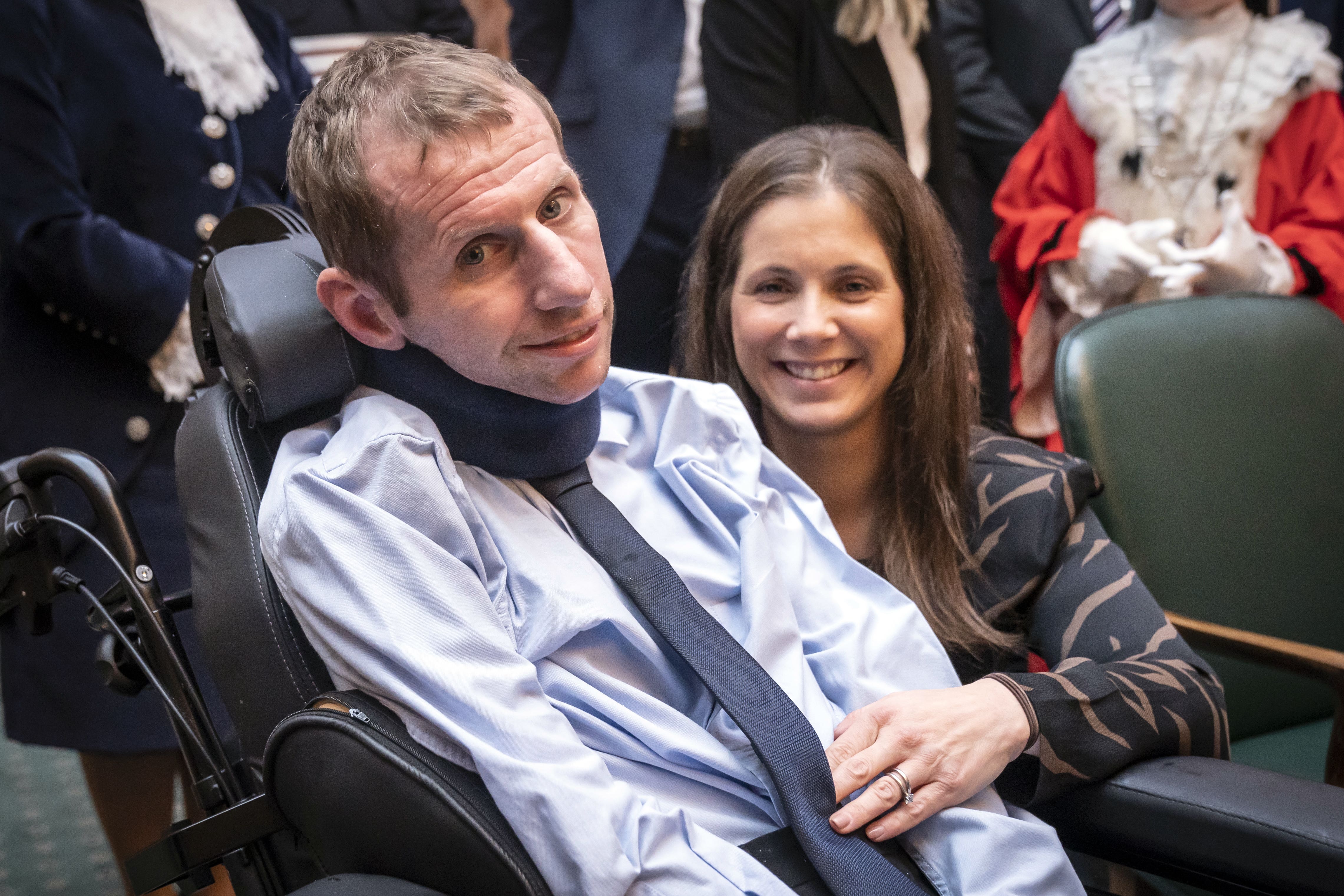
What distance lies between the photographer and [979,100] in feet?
8.48

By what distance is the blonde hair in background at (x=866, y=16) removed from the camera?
205 centimetres

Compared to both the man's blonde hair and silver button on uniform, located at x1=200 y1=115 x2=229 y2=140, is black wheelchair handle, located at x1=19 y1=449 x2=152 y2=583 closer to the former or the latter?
→ the man's blonde hair

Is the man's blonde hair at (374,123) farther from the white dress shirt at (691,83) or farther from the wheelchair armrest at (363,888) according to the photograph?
the white dress shirt at (691,83)

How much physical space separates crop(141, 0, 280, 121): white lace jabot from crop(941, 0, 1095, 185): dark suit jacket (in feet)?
5.12

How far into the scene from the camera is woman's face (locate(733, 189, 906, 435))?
1.45 meters

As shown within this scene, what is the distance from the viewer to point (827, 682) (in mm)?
1153

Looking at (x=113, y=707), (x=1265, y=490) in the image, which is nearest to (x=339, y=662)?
(x=113, y=707)

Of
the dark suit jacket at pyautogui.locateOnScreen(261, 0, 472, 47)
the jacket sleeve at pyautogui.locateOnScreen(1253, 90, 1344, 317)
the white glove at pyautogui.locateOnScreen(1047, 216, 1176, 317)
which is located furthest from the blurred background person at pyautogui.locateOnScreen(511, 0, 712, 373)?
the jacket sleeve at pyautogui.locateOnScreen(1253, 90, 1344, 317)

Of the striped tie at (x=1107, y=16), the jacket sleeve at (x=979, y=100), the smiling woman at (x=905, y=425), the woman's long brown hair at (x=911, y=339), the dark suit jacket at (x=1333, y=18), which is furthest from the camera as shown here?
the striped tie at (x=1107, y=16)

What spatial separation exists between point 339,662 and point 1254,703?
1393 millimetres

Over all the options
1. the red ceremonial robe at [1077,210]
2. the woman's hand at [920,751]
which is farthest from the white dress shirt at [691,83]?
the woman's hand at [920,751]

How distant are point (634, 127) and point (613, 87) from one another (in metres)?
0.09

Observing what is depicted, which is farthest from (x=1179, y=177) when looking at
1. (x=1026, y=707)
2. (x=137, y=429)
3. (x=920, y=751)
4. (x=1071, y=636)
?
(x=137, y=429)

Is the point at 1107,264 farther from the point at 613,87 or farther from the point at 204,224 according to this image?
the point at 204,224
